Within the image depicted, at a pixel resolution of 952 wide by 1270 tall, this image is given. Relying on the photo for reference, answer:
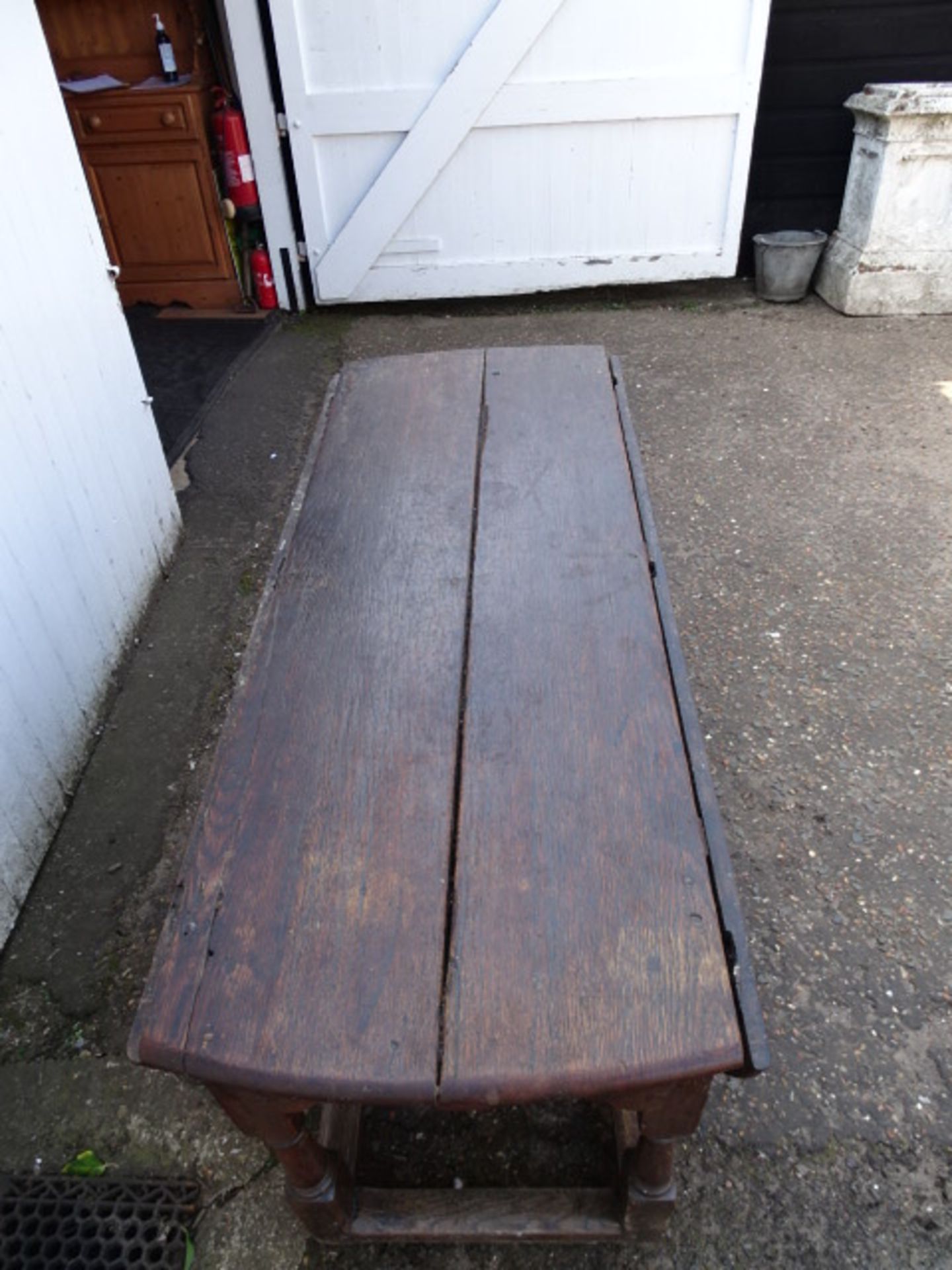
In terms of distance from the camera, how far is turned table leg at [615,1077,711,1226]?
108 cm

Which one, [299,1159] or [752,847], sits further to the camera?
[752,847]

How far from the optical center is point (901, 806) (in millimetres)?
2111

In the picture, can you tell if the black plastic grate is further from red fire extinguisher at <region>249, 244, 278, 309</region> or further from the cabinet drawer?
the cabinet drawer

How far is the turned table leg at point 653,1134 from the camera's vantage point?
1.08m

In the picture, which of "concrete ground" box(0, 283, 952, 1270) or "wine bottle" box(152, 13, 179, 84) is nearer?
"concrete ground" box(0, 283, 952, 1270)

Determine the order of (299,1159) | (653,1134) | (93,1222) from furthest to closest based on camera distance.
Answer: (93,1222) → (299,1159) → (653,1134)

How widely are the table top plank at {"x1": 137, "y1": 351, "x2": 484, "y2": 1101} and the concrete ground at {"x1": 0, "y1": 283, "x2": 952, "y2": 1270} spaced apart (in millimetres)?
710

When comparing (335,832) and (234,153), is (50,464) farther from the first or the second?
(234,153)

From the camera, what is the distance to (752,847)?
6.68 ft

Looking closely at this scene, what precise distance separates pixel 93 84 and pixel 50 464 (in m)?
3.32

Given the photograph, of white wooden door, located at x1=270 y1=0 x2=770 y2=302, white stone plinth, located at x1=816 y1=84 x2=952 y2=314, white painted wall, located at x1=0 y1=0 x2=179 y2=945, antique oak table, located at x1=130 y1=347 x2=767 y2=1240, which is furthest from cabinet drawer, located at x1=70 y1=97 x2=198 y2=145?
antique oak table, located at x1=130 y1=347 x2=767 y2=1240

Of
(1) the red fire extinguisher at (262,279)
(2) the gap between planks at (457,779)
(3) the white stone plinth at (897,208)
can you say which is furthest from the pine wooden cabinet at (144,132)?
(2) the gap between planks at (457,779)

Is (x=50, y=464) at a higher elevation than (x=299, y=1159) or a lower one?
higher

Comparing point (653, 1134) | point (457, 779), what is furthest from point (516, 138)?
point (653, 1134)
